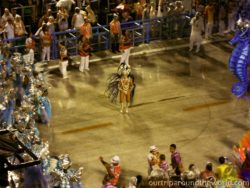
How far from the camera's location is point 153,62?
21266 millimetres

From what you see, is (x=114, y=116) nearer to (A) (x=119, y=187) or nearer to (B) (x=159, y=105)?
(B) (x=159, y=105)

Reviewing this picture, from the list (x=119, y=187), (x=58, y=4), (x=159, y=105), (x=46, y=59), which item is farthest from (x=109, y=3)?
(x=119, y=187)

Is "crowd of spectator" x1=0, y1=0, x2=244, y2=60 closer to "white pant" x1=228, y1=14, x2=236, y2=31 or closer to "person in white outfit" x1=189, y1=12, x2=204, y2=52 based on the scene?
"white pant" x1=228, y1=14, x2=236, y2=31

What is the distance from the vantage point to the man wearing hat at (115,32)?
20969mm

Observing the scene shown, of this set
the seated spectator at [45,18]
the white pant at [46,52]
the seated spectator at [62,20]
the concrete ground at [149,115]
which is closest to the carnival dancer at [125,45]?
the concrete ground at [149,115]

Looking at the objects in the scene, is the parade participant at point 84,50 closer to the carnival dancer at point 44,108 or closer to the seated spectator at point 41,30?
the seated spectator at point 41,30

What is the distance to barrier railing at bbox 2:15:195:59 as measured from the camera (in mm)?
20844

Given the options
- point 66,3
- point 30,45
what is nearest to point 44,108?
point 30,45

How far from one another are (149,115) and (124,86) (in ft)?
4.17

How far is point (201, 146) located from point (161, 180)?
268 inches

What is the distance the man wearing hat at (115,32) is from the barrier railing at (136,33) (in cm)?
21

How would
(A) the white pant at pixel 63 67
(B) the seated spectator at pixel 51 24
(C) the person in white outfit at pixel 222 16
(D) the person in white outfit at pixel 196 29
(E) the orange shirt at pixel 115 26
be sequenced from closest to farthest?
1. (A) the white pant at pixel 63 67
2. (B) the seated spectator at pixel 51 24
3. (E) the orange shirt at pixel 115 26
4. (D) the person in white outfit at pixel 196 29
5. (C) the person in white outfit at pixel 222 16

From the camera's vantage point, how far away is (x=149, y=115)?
17734 mm

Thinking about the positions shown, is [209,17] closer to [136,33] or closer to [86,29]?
[136,33]
